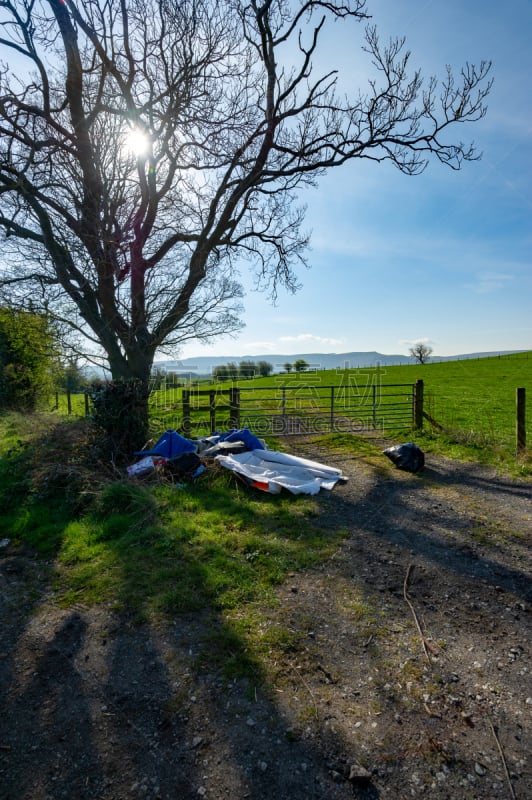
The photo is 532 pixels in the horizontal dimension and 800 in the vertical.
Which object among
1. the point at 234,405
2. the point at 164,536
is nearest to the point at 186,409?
the point at 234,405

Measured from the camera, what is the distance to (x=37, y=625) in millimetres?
3145

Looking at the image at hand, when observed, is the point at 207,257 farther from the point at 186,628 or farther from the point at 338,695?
A: the point at 338,695

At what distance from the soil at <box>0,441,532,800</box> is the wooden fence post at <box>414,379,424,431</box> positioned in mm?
6943

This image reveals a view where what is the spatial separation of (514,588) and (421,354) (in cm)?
8863

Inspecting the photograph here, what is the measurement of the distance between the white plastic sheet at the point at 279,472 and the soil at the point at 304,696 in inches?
84.5

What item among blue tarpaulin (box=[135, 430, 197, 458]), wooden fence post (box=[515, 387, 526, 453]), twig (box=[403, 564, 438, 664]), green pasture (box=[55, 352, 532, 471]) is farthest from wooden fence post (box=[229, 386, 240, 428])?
twig (box=[403, 564, 438, 664])

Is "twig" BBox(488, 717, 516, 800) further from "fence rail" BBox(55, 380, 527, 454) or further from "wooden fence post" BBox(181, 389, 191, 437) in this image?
"wooden fence post" BBox(181, 389, 191, 437)

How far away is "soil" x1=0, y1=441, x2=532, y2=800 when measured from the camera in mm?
1888

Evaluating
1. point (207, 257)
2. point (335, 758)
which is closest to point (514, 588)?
point (335, 758)

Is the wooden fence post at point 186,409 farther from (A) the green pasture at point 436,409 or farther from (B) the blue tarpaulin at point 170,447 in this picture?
(B) the blue tarpaulin at point 170,447

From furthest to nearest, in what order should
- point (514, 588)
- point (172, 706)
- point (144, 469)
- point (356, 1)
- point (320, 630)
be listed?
point (356, 1) → point (144, 469) → point (514, 588) → point (320, 630) → point (172, 706)

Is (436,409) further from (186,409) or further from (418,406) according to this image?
(186,409)

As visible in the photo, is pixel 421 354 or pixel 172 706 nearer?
pixel 172 706

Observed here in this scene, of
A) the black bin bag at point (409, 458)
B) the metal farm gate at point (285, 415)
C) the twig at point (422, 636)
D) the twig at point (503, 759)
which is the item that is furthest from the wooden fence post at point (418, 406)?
the twig at point (503, 759)
